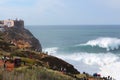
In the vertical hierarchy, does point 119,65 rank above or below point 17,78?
below

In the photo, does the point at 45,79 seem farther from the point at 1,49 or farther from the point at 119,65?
the point at 119,65

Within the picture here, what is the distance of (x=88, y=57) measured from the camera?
112 meters

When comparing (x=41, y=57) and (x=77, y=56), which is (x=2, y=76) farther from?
(x=77, y=56)

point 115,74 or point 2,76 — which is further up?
point 2,76

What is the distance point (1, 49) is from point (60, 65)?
10665 millimetres

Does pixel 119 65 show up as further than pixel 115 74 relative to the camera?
Yes

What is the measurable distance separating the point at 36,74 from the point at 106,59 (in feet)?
277

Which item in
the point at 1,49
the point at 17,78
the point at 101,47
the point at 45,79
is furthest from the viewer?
the point at 101,47

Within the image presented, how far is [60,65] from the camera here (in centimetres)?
5222

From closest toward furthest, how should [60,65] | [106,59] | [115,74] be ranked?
[60,65], [115,74], [106,59]

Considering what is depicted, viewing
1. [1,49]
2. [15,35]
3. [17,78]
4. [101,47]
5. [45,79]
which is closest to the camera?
[17,78]

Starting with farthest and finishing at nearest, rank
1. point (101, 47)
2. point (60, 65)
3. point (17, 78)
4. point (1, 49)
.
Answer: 1. point (101, 47)
2. point (1, 49)
3. point (60, 65)
4. point (17, 78)

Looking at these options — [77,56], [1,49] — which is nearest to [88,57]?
[77,56]

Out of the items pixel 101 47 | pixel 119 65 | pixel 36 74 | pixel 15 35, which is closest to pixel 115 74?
pixel 119 65
